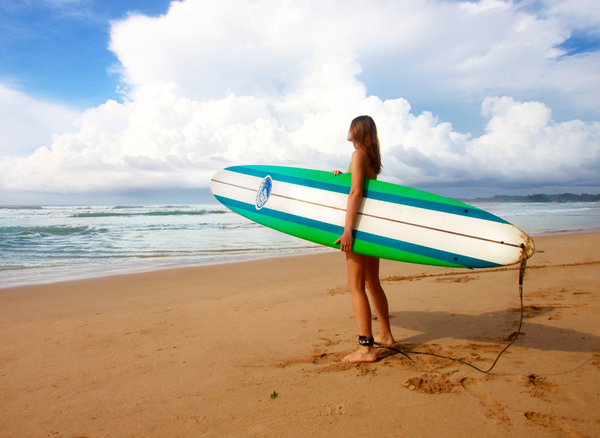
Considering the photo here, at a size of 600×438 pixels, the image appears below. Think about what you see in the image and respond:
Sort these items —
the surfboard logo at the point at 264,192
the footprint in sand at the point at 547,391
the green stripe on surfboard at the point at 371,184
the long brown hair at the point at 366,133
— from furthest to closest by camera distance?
the surfboard logo at the point at 264,192 → the green stripe on surfboard at the point at 371,184 → the long brown hair at the point at 366,133 → the footprint in sand at the point at 547,391

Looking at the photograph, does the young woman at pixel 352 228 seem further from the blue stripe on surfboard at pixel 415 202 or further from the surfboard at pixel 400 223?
the blue stripe on surfboard at pixel 415 202

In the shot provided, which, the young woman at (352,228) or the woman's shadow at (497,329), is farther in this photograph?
the woman's shadow at (497,329)

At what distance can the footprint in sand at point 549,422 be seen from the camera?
1.42m

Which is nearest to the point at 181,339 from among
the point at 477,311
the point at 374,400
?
the point at 374,400

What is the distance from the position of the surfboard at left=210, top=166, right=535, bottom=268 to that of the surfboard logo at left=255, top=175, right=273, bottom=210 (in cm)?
13

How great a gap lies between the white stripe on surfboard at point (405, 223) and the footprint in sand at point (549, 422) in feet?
3.15

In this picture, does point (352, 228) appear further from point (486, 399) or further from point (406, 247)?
point (486, 399)

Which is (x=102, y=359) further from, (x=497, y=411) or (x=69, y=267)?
(x=69, y=267)

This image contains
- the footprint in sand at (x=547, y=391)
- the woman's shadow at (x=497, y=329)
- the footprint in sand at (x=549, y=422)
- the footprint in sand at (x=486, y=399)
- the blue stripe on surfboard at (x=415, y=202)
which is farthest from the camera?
the blue stripe on surfboard at (x=415, y=202)

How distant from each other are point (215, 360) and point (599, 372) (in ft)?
7.27

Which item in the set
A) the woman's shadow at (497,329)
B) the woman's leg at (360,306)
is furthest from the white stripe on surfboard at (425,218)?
the woman's shadow at (497,329)

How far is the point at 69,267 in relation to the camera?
6402 mm

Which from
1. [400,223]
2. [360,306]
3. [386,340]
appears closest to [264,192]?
[400,223]

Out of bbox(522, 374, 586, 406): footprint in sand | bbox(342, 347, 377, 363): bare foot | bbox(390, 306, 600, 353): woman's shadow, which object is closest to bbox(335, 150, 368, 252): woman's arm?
bbox(342, 347, 377, 363): bare foot
